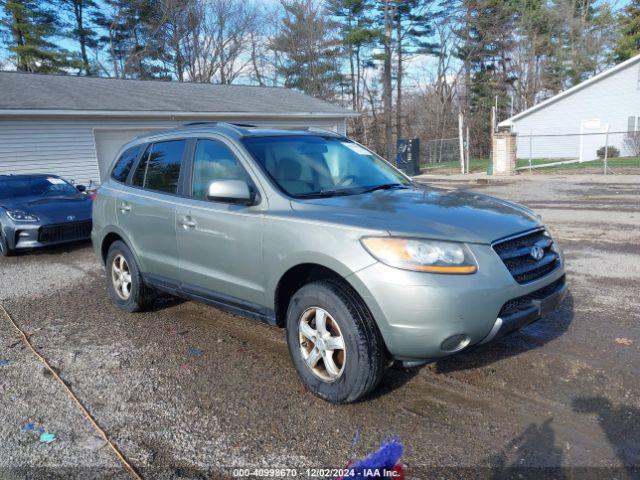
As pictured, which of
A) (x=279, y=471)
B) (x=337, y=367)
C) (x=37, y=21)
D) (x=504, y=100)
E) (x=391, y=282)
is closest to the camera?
(x=279, y=471)

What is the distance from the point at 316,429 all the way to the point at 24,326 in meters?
3.56

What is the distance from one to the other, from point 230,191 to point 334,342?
125cm

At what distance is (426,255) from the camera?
2.91m

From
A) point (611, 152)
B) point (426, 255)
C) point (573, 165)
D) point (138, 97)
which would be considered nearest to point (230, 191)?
point (426, 255)

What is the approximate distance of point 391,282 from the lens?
2873 millimetres

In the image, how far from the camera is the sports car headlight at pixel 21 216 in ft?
27.8

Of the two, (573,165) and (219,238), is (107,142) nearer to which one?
(219,238)

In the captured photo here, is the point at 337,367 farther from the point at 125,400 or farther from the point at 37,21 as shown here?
the point at 37,21

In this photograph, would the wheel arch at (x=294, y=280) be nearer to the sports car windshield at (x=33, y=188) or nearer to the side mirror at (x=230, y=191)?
the side mirror at (x=230, y=191)

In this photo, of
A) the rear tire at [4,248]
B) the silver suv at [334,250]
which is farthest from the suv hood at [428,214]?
the rear tire at [4,248]

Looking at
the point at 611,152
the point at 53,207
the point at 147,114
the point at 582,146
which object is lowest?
the point at 53,207

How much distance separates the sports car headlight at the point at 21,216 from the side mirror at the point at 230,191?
6.29 meters

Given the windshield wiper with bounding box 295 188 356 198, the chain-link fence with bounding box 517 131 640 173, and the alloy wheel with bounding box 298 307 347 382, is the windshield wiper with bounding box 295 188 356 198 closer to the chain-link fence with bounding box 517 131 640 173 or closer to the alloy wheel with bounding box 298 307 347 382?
the alloy wheel with bounding box 298 307 347 382

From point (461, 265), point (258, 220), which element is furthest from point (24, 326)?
point (461, 265)
